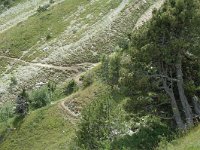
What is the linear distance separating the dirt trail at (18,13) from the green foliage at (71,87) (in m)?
43.4

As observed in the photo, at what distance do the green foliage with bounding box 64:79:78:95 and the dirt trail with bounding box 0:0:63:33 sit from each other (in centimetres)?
4345

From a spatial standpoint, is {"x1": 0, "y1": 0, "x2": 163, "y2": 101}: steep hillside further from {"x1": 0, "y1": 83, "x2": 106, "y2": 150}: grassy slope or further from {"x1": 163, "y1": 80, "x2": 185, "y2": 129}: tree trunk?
{"x1": 163, "y1": 80, "x2": 185, "y2": 129}: tree trunk

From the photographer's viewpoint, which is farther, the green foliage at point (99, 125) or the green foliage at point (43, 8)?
the green foliage at point (43, 8)

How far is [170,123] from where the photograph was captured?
4866 centimetres

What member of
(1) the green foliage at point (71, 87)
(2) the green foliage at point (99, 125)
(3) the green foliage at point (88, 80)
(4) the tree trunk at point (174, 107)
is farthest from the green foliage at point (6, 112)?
(4) the tree trunk at point (174, 107)

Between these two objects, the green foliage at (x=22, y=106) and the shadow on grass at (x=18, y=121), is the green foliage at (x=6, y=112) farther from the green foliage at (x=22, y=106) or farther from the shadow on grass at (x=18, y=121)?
the shadow on grass at (x=18, y=121)

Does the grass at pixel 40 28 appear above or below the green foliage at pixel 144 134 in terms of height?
below

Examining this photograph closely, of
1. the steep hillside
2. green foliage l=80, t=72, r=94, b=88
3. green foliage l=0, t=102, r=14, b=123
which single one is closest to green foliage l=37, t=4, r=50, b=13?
the steep hillside

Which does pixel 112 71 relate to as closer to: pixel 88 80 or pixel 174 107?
pixel 88 80

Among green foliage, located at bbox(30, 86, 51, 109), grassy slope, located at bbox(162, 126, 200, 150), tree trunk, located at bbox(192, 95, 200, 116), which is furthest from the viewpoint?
green foliage, located at bbox(30, 86, 51, 109)

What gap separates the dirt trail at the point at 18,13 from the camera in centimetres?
12888

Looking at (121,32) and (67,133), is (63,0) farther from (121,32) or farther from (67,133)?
(67,133)

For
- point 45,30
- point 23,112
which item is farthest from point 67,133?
point 45,30

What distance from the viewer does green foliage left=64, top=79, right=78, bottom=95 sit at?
86.0 m
